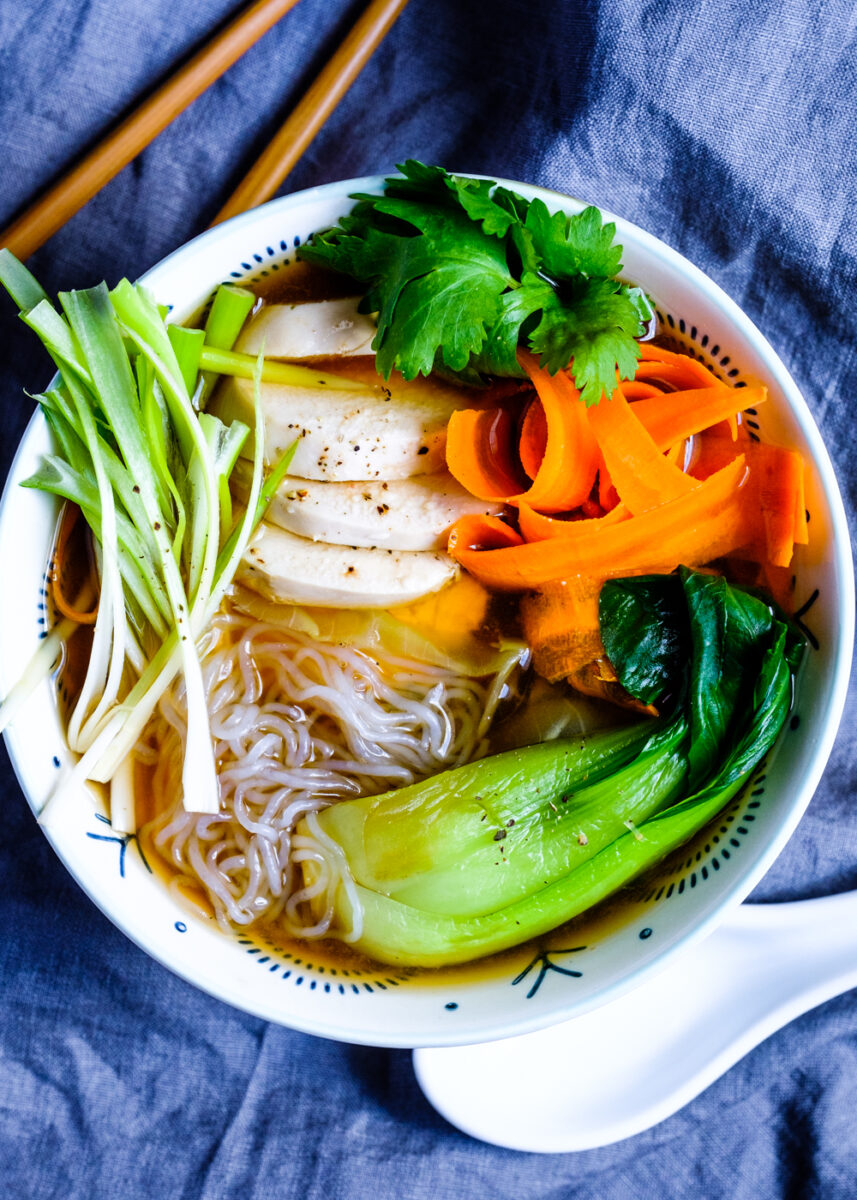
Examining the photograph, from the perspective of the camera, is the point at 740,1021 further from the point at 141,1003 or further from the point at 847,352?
the point at 847,352

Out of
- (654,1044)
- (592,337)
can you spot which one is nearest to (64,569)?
(592,337)

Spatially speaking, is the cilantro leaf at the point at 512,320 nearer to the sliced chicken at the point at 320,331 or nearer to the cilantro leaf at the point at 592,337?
the cilantro leaf at the point at 592,337

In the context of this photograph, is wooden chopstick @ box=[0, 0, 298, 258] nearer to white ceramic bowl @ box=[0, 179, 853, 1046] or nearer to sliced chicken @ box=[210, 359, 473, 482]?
white ceramic bowl @ box=[0, 179, 853, 1046]

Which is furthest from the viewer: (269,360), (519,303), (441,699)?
(441,699)

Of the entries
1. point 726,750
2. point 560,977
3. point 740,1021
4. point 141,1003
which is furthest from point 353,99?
point 740,1021

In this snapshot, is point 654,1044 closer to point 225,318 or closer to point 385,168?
point 225,318

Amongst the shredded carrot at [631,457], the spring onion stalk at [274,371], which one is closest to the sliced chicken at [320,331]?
the spring onion stalk at [274,371]
